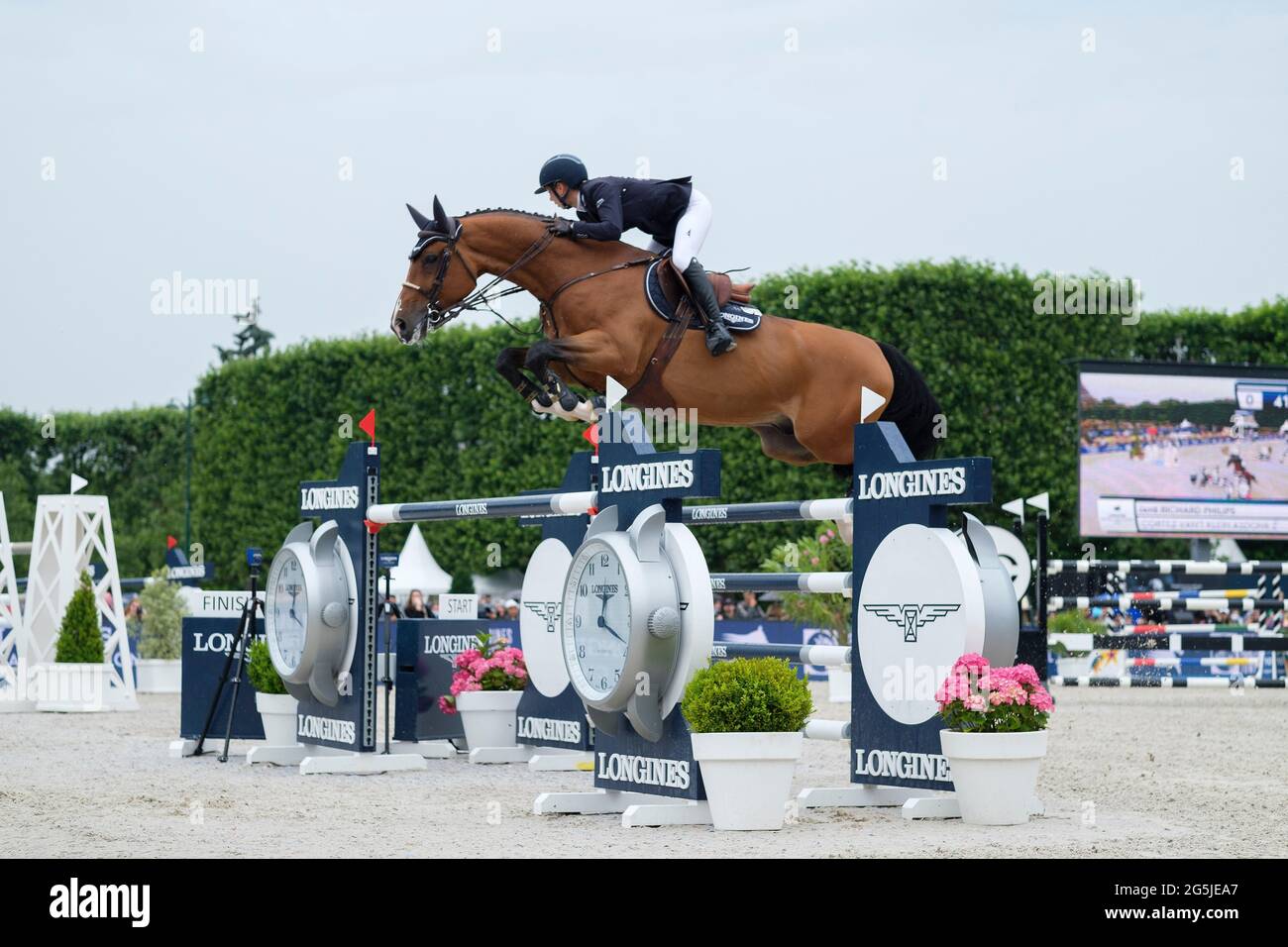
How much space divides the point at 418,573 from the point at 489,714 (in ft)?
38.6

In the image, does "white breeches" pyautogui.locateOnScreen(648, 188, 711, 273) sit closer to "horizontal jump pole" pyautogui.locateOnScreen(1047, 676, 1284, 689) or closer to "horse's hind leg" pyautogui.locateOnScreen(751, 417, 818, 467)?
"horse's hind leg" pyautogui.locateOnScreen(751, 417, 818, 467)

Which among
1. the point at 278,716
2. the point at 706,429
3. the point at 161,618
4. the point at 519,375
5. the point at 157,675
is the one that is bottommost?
the point at 157,675

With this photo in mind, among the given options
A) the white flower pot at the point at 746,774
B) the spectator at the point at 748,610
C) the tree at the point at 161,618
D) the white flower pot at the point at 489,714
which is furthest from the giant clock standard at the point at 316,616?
the spectator at the point at 748,610

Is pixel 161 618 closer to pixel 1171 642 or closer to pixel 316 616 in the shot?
pixel 316 616

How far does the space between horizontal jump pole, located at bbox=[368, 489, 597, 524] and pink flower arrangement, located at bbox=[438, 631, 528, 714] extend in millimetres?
1290

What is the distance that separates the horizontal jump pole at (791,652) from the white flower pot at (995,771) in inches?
34.3

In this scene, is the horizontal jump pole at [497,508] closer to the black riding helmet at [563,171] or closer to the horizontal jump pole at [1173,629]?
the black riding helmet at [563,171]

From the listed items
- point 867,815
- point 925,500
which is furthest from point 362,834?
point 925,500

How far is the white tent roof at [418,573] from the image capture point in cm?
2178

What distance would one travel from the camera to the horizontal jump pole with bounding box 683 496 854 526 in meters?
7.45

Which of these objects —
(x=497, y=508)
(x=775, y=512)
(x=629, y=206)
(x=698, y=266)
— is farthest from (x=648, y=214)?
(x=497, y=508)

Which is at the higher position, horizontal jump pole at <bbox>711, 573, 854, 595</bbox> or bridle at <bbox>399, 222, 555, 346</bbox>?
bridle at <bbox>399, 222, 555, 346</bbox>

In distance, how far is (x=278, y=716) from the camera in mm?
10352

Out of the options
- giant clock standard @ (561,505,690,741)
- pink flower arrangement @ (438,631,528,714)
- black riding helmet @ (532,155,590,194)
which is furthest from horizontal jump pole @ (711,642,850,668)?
pink flower arrangement @ (438,631,528,714)
